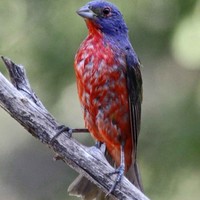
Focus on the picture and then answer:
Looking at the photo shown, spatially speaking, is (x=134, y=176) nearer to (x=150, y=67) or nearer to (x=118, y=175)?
(x=118, y=175)

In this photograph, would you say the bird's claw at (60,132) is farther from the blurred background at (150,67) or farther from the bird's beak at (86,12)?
the blurred background at (150,67)

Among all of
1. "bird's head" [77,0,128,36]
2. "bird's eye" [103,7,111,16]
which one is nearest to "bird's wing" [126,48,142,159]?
"bird's head" [77,0,128,36]

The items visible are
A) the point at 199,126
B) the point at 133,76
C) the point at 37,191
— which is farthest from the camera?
the point at 37,191

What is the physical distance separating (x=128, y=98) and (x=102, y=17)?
66 centimetres

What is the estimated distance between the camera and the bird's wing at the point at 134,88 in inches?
375

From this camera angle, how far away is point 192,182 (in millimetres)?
11531

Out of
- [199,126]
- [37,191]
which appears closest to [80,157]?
[199,126]

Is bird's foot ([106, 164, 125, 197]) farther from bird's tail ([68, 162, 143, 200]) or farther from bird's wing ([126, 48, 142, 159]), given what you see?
bird's wing ([126, 48, 142, 159])

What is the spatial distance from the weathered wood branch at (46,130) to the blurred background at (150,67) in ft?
7.32

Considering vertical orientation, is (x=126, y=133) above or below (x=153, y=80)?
above

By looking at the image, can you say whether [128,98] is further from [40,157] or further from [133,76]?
[40,157]

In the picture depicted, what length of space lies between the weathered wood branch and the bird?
0.29 metres

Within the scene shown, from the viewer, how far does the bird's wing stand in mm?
9531

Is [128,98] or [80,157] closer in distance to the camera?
[80,157]
